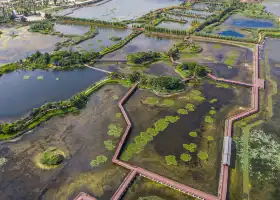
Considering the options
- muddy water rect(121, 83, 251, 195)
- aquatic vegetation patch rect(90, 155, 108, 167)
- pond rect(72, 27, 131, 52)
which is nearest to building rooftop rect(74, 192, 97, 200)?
aquatic vegetation patch rect(90, 155, 108, 167)

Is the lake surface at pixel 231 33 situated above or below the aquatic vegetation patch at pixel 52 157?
above

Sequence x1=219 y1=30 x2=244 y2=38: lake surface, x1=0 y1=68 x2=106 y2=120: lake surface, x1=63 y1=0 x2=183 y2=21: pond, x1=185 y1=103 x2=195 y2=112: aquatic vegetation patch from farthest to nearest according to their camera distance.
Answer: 1. x1=63 y1=0 x2=183 y2=21: pond
2. x1=219 y1=30 x2=244 y2=38: lake surface
3. x1=0 y1=68 x2=106 y2=120: lake surface
4. x1=185 y1=103 x2=195 y2=112: aquatic vegetation patch

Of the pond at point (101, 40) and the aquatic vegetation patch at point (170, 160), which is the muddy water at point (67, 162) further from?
the pond at point (101, 40)

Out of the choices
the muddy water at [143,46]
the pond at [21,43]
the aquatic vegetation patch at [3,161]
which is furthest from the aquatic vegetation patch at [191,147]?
the pond at [21,43]

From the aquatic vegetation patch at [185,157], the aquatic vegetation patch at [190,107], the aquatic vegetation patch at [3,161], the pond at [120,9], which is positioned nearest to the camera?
the aquatic vegetation patch at [185,157]

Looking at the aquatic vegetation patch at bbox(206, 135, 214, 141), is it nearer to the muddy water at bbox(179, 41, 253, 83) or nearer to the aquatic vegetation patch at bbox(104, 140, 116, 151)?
the aquatic vegetation patch at bbox(104, 140, 116, 151)

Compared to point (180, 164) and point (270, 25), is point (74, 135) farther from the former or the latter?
point (270, 25)

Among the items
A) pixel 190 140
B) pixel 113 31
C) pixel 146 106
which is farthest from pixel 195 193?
pixel 113 31

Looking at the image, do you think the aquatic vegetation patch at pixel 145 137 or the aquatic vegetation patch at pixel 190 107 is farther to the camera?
the aquatic vegetation patch at pixel 190 107
